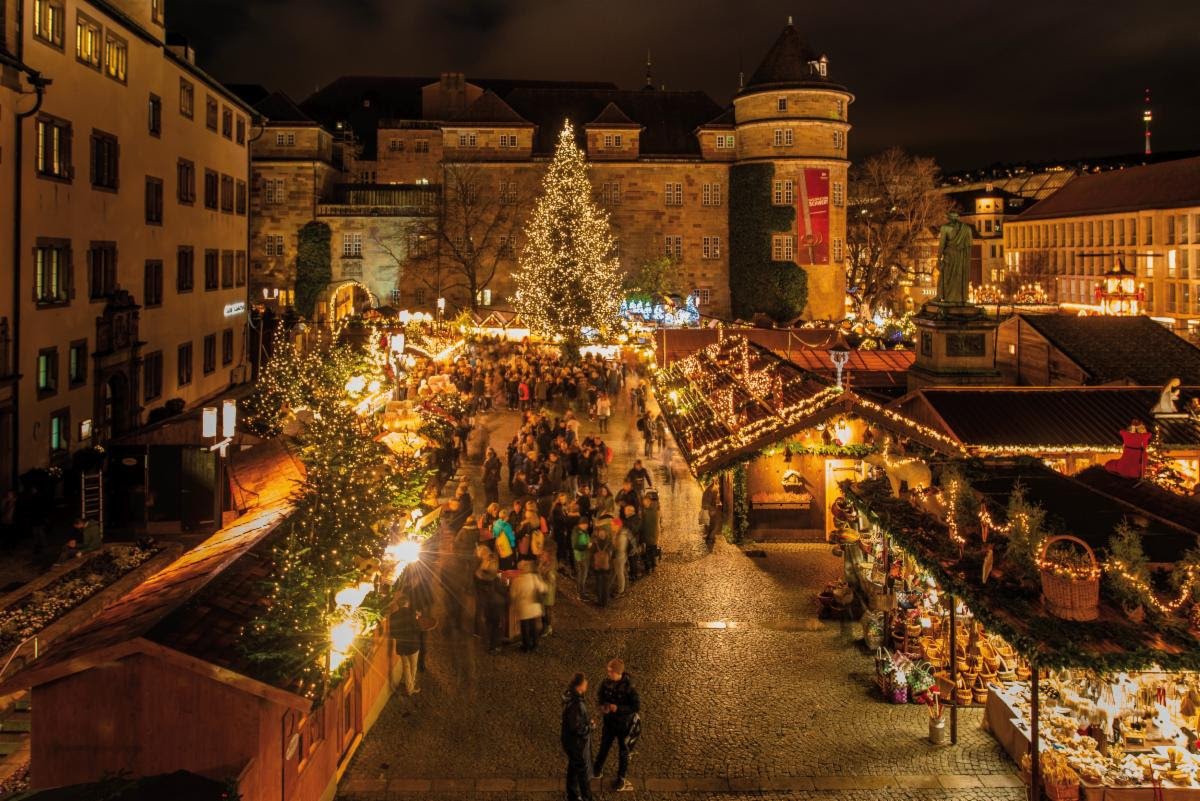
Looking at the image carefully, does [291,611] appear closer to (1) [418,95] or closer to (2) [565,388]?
(2) [565,388]

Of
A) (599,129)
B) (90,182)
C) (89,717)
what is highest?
(599,129)

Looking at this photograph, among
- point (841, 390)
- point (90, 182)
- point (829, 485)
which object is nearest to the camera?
point (841, 390)

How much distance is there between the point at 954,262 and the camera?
796 inches

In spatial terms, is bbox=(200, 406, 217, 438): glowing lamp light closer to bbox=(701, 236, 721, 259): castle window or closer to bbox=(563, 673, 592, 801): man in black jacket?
bbox=(563, 673, 592, 801): man in black jacket

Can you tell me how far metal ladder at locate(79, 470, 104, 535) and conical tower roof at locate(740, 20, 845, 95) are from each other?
4342cm

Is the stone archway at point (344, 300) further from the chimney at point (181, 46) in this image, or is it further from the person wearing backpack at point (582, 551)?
the person wearing backpack at point (582, 551)

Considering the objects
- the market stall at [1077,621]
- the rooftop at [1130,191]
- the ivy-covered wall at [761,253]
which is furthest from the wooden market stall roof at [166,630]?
the rooftop at [1130,191]

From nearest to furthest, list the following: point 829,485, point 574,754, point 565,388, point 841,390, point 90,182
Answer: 1. point 574,754
2. point 841,390
3. point 829,485
4. point 90,182
5. point 565,388

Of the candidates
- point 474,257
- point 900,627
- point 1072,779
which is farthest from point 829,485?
point 474,257

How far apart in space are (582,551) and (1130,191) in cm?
7060

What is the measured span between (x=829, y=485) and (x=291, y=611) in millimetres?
11488

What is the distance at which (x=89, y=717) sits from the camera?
647cm

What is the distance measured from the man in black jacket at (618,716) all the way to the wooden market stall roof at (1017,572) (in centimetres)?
286

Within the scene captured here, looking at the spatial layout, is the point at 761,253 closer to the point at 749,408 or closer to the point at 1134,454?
the point at 749,408
